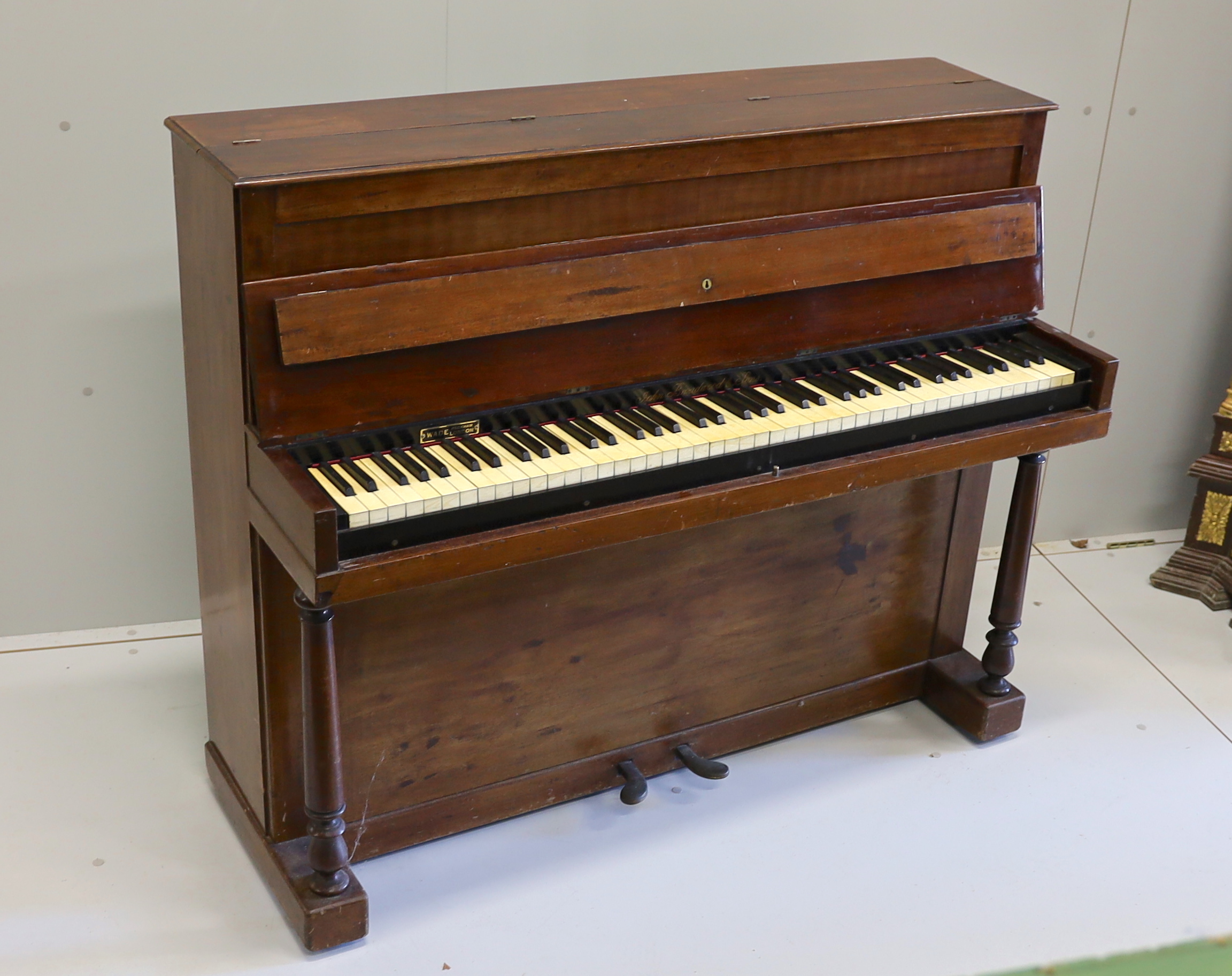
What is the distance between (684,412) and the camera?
2193 mm

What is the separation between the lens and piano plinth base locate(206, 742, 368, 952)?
219cm

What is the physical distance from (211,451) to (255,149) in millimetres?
503

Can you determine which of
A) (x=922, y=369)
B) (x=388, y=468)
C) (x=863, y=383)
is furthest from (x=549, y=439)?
(x=922, y=369)

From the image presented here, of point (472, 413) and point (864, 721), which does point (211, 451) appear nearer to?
point (472, 413)

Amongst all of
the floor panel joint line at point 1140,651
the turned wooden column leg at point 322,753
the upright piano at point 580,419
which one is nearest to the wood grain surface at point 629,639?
the upright piano at point 580,419

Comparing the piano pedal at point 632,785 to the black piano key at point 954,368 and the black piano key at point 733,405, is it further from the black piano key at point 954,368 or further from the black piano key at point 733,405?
the black piano key at point 954,368

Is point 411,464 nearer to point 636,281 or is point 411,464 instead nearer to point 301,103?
point 636,281

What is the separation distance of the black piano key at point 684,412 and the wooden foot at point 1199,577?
1746 mm

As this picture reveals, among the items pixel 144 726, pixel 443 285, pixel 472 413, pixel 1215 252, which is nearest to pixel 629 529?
pixel 472 413

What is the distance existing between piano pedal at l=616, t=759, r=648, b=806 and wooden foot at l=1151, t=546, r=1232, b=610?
1.56 m

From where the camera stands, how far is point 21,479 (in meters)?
2.81

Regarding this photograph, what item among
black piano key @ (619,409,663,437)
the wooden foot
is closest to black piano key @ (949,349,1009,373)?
black piano key @ (619,409,663,437)

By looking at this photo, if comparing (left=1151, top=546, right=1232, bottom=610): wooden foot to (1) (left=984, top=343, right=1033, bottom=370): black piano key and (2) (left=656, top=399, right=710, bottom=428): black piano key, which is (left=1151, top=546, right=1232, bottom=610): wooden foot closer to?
(1) (left=984, top=343, right=1033, bottom=370): black piano key

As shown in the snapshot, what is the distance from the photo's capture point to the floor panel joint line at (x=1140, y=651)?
9.49 ft
